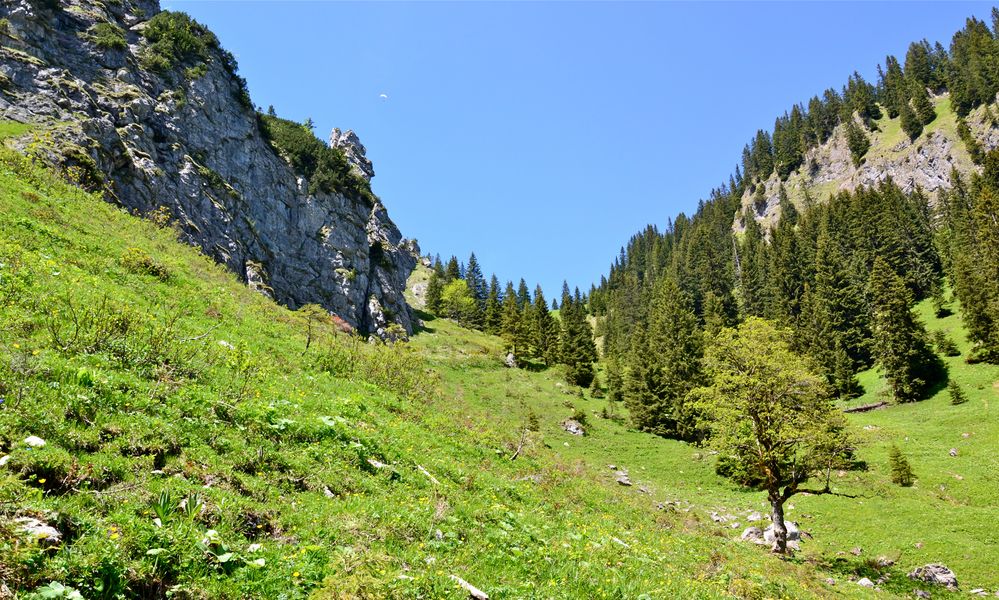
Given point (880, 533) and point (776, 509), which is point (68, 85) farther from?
point (880, 533)

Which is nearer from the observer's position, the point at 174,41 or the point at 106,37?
the point at 106,37

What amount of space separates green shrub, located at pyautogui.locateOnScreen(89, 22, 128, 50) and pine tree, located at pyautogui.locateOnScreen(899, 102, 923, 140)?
207m

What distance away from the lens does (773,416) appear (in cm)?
2303

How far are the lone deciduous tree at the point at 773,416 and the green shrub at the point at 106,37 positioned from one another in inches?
2265

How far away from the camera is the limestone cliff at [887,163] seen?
137 meters

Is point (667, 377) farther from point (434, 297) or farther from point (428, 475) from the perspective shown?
point (434, 297)

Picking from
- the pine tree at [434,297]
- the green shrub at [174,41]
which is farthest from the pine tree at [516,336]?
the green shrub at [174,41]

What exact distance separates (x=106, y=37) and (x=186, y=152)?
36.6ft

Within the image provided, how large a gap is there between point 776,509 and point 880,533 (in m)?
7.54

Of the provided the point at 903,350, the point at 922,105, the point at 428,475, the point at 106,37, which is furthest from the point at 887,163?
the point at 106,37

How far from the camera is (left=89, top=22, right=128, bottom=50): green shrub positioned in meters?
42.6

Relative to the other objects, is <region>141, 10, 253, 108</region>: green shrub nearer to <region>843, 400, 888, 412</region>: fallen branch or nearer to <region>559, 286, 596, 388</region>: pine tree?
<region>559, 286, 596, 388</region>: pine tree

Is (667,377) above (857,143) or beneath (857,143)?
beneath

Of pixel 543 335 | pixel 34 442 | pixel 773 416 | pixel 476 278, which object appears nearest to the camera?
pixel 34 442
